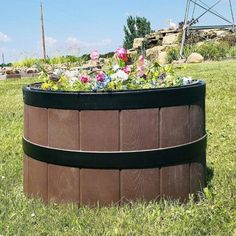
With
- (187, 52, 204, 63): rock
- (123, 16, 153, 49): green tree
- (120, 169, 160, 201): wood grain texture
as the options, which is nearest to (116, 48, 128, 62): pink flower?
(120, 169, 160, 201): wood grain texture

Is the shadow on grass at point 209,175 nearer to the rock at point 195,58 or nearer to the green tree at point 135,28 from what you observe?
the rock at point 195,58

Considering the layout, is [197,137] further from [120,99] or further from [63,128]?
[63,128]

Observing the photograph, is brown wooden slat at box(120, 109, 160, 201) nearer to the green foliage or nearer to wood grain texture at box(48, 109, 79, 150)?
wood grain texture at box(48, 109, 79, 150)

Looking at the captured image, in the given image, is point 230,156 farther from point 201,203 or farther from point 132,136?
point 132,136

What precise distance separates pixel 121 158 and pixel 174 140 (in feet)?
1.24

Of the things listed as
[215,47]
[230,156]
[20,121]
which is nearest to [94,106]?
[230,156]

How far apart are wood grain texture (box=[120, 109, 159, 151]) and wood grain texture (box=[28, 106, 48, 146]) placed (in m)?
0.55

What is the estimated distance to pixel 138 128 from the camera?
3076mm

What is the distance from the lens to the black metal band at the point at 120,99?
304cm

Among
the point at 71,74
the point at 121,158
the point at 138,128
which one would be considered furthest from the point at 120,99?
the point at 71,74

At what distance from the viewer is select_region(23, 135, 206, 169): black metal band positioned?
308 cm

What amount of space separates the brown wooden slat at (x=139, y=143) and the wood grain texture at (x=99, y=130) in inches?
1.7

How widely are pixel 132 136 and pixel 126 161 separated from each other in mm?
161

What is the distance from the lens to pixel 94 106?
308cm
